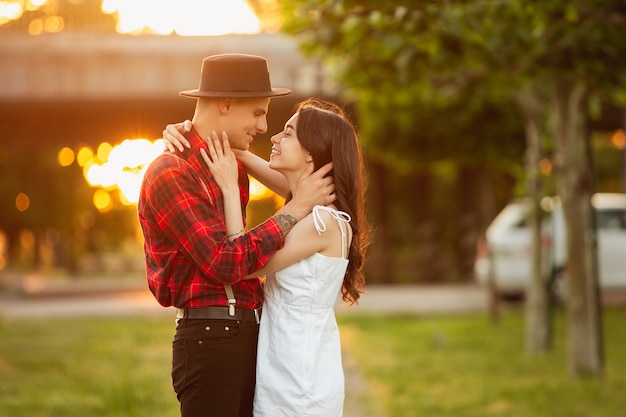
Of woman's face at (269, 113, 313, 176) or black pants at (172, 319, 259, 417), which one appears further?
woman's face at (269, 113, 313, 176)

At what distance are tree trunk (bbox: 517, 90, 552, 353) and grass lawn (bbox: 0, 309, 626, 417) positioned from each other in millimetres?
217

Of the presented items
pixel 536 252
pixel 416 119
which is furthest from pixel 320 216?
pixel 416 119

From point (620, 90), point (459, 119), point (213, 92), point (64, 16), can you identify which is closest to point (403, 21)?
point (213, 92)

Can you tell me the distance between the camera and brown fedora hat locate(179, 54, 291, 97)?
3859mm

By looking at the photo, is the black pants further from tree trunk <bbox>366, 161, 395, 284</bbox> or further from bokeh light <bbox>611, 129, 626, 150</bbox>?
bokeh light <bbox>611, 129, 626, 150</bbox>

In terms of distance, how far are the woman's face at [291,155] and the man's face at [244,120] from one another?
9cm

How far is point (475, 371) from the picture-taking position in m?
10.8

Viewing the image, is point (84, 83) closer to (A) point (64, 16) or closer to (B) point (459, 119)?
(A) point (64, 16)

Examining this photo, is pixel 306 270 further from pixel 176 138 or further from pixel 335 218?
pixel 176 138

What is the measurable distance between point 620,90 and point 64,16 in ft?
56.4

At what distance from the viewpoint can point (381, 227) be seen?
89.8 ft

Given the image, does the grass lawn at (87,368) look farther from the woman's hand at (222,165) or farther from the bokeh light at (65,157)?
the bokeh light at (65,157)

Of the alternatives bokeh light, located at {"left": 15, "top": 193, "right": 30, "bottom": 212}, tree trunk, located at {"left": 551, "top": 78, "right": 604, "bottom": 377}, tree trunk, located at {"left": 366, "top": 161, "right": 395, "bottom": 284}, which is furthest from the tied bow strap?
bokeh light, located at {"left": 15, "top": 193, "right": 30, "bottom": 212}

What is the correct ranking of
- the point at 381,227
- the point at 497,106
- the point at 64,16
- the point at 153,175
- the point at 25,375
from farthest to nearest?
1. the point at 381,227
2. the point at 64,16
3. the point at 497,106
4. the point at 25,375
5. the point at 153,175
